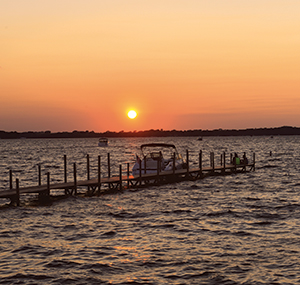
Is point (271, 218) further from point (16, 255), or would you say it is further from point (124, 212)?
point (16, 255)

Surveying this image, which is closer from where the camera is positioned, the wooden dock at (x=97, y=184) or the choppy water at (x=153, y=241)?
the choppy water at (x=153, y=241)

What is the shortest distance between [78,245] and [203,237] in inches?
190

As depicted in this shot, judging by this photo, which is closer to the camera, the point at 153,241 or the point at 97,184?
the point at 153,241

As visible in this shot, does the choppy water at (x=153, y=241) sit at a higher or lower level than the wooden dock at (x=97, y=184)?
lower

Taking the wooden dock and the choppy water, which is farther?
the wooden dock

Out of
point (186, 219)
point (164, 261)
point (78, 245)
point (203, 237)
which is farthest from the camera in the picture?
point (186, 219)

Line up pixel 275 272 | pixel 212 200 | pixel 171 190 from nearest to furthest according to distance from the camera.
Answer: pixel 275 272 < pixel 212 200 < pixel 171 190

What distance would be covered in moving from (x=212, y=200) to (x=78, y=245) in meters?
12.9

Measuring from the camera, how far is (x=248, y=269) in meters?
12.9

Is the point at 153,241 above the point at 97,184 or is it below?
below

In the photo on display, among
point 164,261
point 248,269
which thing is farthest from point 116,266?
point 248,269

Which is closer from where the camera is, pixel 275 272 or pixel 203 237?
pixel 275 272

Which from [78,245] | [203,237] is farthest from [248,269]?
[78,245]

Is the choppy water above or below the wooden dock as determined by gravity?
below
